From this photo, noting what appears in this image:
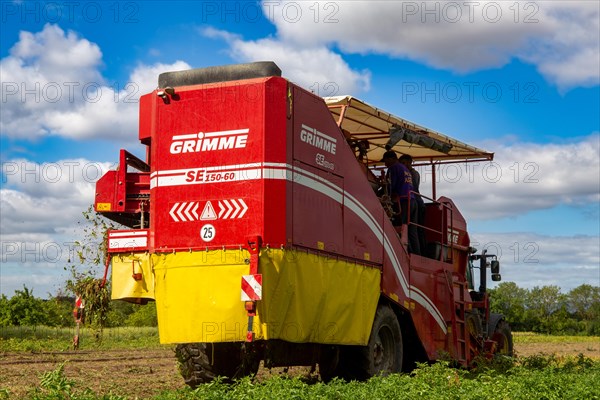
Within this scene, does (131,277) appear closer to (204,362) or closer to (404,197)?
(204,362)

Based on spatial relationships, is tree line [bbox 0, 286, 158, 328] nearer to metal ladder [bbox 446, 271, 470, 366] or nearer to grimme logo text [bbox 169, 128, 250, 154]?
metal ladder [bbox 446, 271, 470, 366]

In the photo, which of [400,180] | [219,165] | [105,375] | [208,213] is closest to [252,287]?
[208,213]

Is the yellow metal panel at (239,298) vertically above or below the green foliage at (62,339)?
above

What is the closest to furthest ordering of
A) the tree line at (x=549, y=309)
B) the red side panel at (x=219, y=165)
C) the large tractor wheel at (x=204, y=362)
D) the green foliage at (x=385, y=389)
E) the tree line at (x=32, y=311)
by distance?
the green foliage at (x=385, y=389)
the red side panel at (x=219, y=165)
the large tractor wheel at (x=204, y=362)
the tree line at (x=32, y=311)
the tree line at (x=549, y=309)

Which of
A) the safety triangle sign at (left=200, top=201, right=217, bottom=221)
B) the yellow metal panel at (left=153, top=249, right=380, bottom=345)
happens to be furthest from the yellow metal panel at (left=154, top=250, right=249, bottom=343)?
the safety triangle sign at (left=200, top=201, right=217, bottom=221)

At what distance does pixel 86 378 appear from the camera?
13.4 metres

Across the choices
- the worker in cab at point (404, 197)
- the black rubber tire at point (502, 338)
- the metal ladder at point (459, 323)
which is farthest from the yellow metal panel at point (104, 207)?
the black rubber tire at point (502, 338)

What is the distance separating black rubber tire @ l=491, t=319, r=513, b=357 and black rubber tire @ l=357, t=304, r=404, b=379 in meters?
6.90

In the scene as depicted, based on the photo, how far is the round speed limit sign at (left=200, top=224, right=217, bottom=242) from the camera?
10211mm

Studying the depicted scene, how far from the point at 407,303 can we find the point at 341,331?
2.21 m

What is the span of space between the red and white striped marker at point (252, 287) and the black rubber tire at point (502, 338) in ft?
33.6

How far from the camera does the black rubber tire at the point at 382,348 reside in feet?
37.6

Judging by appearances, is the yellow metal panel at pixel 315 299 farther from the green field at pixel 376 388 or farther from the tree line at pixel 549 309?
the tree line at pixel 549 309

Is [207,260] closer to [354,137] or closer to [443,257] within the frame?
[354,137]
